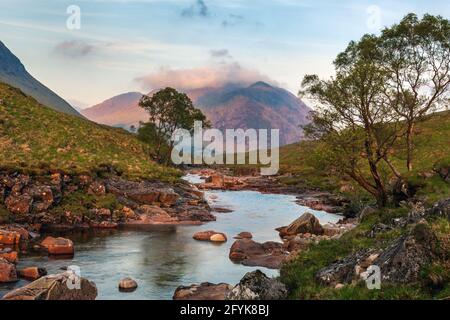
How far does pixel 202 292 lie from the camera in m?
27.2

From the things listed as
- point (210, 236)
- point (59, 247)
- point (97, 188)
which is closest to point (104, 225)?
point (97, 188)

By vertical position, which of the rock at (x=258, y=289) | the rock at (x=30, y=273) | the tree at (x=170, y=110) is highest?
the tree at (x=170, y=110)

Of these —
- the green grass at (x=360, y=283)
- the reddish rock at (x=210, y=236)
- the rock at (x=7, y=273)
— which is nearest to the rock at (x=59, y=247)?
the rock at (x=7, y=273)

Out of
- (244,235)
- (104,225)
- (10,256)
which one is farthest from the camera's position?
(104,225)

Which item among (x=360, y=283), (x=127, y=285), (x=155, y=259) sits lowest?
(x=155, y=259)

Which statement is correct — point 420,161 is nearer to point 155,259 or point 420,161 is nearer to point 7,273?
point 155,259

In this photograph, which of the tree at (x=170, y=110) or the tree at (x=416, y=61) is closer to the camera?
the tree at (x=416, y=61)

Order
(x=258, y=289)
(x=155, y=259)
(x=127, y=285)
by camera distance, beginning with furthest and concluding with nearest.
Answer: (x=155, y=259)
(x=127, y=285)
(x=258, y=289)

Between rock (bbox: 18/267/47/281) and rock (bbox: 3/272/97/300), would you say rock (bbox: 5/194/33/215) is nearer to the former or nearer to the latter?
rock (bbox: 18/267/47/281)

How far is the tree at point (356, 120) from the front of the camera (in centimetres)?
3922

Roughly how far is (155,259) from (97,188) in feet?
78.6

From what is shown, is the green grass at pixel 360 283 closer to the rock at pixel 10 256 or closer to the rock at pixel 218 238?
the rock at pixel 218 238

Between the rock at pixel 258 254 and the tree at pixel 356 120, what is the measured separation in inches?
371

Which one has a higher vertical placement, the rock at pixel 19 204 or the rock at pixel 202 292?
the rock at pixel 19 204
